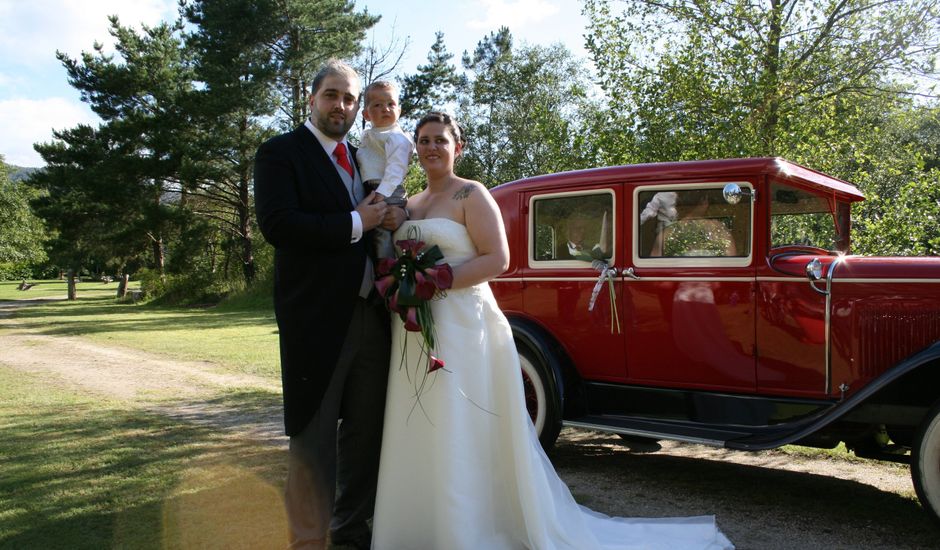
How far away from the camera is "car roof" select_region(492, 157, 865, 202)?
15.1 ft

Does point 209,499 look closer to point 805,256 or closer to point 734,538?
point 734,538

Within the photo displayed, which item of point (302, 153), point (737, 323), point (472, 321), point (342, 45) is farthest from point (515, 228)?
point (342, 45)

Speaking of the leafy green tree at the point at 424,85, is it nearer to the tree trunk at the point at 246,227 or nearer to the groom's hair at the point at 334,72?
the tree trunk at the point at 246,227

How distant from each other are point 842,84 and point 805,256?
18.9 feet

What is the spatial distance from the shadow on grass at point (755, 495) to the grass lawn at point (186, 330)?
6.09 m

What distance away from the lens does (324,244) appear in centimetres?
302

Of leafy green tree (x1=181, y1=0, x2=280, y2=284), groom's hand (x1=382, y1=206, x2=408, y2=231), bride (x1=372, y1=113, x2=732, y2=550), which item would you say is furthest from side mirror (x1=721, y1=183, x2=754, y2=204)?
leafy green tree (x1=181, y1=0, x2=280, y2=284)

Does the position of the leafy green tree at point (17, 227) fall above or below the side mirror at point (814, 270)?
above

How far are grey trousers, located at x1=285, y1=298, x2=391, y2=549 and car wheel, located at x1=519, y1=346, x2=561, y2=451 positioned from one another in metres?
1.67

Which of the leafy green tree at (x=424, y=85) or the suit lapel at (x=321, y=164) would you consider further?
the leafy green tree at (x=424, y=85)

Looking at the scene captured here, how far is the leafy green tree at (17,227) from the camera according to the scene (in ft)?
147

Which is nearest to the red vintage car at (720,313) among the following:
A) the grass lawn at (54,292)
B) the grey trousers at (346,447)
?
the grey trousers at (346,447)

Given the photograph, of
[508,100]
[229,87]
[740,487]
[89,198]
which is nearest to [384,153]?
[740,487]

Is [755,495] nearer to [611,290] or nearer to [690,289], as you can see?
[690,289]
